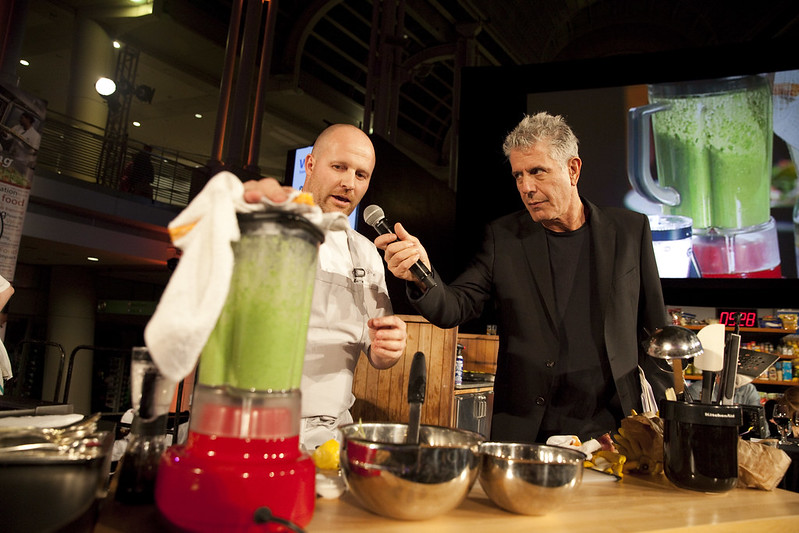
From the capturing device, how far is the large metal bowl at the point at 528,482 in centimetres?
85

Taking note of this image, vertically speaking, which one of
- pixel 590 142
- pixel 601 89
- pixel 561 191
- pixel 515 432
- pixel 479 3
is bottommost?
pixel 515 432

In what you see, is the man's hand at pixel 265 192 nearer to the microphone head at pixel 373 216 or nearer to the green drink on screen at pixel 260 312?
the green drink on screen at pixel 260 312

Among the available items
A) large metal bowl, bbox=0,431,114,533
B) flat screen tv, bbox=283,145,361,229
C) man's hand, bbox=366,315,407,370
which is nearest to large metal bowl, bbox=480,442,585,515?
man's hand, bbox=366,315,407,370

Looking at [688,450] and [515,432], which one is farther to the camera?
[515,432]

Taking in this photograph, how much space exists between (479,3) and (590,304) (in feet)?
25.8

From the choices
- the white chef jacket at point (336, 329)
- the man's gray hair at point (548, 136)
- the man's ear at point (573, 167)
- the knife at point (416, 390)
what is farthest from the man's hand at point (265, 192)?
the man's ear at point (573, 167)

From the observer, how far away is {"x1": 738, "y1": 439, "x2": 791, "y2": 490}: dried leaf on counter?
1263 millimetres

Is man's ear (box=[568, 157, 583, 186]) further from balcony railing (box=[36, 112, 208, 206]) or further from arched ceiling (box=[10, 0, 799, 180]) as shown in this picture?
balcony railing (box=[36, 112, 208, 206])

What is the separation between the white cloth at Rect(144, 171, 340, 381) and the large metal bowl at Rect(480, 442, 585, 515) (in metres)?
0.50

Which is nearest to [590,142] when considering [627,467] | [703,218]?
[703,218]

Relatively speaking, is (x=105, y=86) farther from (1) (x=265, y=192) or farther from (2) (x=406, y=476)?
(2) (x=406, y=476)

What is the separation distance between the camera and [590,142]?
554cm

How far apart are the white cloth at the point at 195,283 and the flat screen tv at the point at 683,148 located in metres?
4.56

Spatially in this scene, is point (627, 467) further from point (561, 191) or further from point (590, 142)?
point (590, 142)
